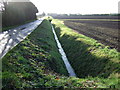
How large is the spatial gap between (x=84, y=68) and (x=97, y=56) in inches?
74.5

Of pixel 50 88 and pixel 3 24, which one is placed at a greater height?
pixel 3 24

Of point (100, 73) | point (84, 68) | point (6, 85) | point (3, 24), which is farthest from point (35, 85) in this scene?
point (3, 24)

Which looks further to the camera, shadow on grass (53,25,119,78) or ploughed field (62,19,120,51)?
ploughed field (62,19,120,51)

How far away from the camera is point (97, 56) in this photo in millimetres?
17688

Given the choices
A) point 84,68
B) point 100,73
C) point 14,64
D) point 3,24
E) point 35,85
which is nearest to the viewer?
point 35,85

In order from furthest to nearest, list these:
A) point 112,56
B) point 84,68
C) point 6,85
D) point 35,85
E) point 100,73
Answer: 1. point 84,68
2. point 112,56
3. point 100,73
4. point 35,85
5. point 6,85

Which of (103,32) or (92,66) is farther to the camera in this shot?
(103,32)

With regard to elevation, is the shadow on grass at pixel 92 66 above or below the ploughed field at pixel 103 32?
below

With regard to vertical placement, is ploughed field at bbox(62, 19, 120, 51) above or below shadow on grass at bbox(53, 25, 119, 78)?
above

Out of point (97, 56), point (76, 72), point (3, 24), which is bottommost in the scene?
point (76, 72)

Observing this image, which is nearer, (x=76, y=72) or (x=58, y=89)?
(x=58, y=89)

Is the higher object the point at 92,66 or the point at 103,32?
the point at 103,32

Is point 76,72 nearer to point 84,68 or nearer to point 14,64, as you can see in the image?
point 84,68

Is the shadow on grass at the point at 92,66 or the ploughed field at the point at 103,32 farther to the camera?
the ploughed field at the point at 103,32
